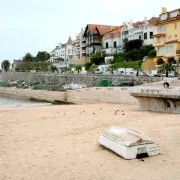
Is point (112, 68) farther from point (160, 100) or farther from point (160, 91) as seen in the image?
point (160, 91)

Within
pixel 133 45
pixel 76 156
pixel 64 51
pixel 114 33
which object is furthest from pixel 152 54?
pixel 64 51

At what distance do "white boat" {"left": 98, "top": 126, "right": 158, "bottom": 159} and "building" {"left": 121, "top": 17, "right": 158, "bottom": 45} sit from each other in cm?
5518

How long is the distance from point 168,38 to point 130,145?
48245 mm

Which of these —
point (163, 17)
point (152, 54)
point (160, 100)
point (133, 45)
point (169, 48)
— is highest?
point (163, 17)

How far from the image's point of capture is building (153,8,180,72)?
53031 mm

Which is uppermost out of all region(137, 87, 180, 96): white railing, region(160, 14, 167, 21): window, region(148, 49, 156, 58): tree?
region(160, 14, 167, 21): window

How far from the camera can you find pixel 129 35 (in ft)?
239

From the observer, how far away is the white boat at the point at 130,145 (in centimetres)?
1054

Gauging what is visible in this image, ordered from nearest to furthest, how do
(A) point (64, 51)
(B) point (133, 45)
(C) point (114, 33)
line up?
1. (B) point (133, 45)
2. (C) point (114, 33)
3. (A) point (64, 51)

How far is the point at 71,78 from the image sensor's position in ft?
207

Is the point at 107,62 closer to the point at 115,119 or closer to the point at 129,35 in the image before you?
the point at 129,35

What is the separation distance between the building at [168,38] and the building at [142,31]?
23.9 feet

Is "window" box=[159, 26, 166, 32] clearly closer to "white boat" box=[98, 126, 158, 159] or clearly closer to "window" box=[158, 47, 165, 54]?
"window" box=[158, 47, 165, 54]

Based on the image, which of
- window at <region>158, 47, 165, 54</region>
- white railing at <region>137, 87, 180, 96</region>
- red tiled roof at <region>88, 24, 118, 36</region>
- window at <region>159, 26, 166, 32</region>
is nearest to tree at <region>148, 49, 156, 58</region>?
window at <region>158, 47, 165, 54</region>
